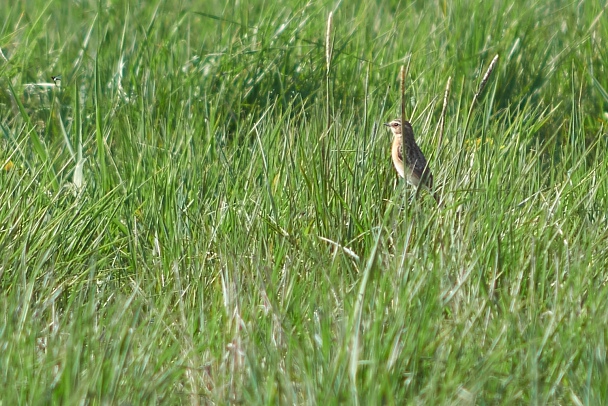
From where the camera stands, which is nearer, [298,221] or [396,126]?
[298,221]

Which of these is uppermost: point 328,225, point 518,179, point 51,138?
point 518,179

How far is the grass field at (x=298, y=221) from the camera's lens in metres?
2.49

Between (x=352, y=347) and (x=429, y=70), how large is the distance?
285 centimetres

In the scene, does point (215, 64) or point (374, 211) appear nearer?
point (374, 211)

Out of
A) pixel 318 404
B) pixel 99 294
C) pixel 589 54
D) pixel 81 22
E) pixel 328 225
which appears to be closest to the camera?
pixel 318 404

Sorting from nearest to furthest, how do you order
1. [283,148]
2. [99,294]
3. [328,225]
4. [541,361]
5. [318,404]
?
[318,404], [541,361], [99,294], [328,225], [283,148]

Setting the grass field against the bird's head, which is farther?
the bird's head

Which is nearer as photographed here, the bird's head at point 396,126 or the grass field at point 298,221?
the grass field at point 298,221

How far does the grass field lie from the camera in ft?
8.17

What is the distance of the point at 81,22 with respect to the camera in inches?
244

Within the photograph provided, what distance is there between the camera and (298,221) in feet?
11.8

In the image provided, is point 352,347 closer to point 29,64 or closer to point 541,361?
point 541,361

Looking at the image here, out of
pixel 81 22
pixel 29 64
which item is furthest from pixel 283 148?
pixel 81 22

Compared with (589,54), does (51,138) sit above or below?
below
